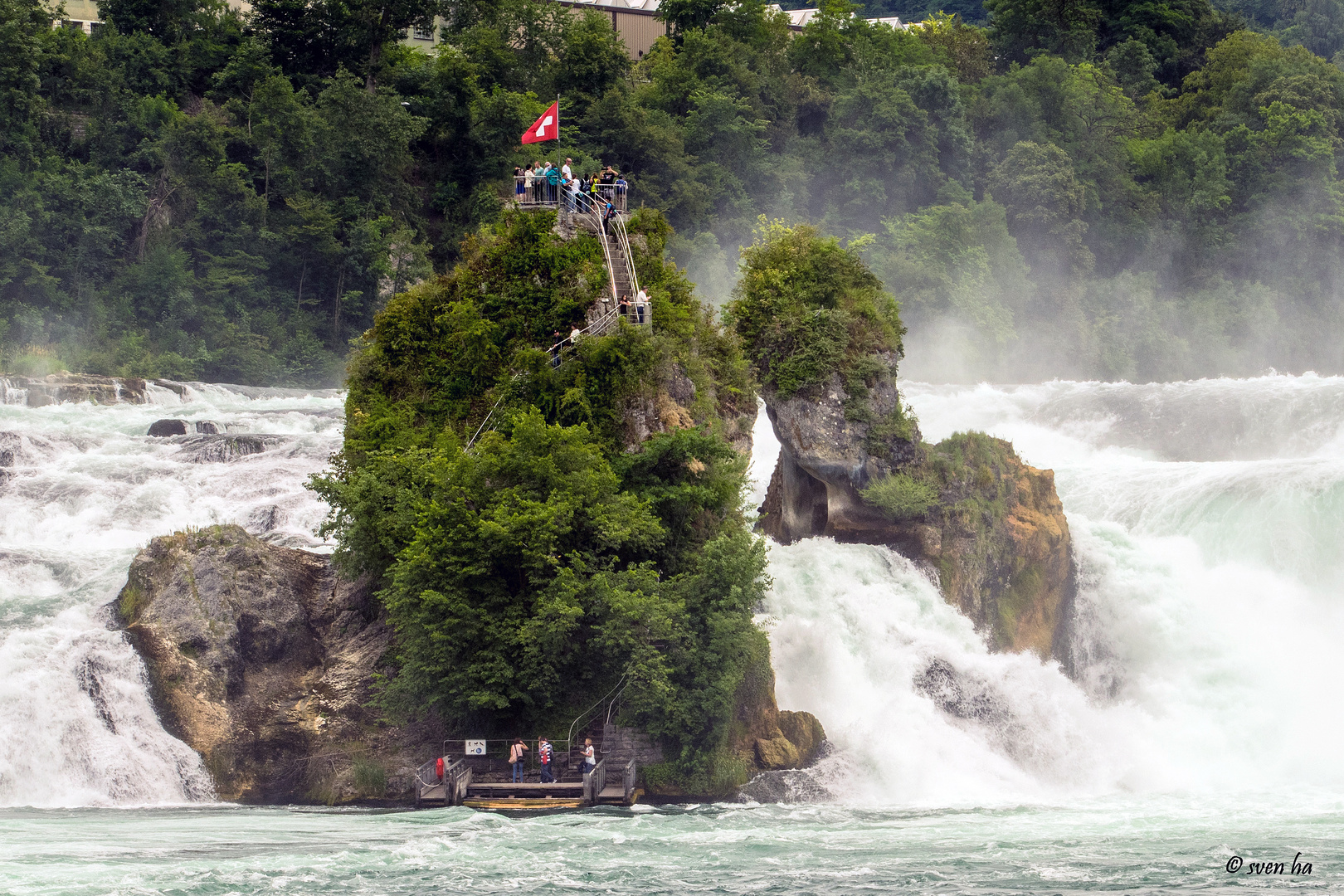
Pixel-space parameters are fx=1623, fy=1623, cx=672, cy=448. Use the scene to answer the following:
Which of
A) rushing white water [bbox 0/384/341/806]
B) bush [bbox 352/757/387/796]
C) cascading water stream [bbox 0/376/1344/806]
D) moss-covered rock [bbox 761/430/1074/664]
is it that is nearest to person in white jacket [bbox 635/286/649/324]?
moss-covered rock [bbox 761/430/1074/664]

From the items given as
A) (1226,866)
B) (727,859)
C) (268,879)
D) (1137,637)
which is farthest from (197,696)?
(1137,637)

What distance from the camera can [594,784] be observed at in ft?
108

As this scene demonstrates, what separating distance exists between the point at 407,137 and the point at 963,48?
4715 centimetres

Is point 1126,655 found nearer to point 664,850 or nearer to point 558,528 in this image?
point 558,528

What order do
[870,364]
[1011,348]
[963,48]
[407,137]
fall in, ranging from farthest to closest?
[963,48]
[1011,348]
[407,137]
[870,364]

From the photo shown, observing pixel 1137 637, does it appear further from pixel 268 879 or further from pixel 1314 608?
pixel 268 879

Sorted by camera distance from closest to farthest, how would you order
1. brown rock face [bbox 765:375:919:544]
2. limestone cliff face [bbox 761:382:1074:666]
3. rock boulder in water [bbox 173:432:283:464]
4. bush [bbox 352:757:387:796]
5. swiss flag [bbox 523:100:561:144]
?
bush [bbox 352:757:387:796] → swiss flag [bbox 523:100:561:144] → brown rock face [bbox 765:375:919:544] → limestone cliff face [bbox 761:382:1074:666] → rock boulder in water [bbox 173:432:283:464]

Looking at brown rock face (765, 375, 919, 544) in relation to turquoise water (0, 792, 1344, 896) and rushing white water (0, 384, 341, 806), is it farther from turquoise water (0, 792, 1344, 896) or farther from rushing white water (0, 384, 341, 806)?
rushing white water (0, 384, 341, 806)

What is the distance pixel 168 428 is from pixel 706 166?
159 feet

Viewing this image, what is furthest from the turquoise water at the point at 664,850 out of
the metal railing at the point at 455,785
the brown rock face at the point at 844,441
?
the brown rock face at the point at 844,441

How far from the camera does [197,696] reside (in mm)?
35250

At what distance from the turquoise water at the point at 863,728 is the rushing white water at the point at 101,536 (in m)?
0.08

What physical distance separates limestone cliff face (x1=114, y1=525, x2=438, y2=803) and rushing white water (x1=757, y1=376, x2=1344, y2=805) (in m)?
10.1

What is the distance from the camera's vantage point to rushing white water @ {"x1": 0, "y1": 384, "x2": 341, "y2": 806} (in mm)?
33938
